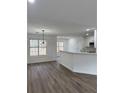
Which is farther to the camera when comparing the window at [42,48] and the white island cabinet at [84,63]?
the window at [42,48]

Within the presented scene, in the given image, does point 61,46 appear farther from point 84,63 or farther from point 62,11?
point 62,11

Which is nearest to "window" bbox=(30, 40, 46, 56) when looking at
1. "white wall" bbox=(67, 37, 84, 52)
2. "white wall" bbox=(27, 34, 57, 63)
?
"white wall" bbox=(27, 34, 57, 63)

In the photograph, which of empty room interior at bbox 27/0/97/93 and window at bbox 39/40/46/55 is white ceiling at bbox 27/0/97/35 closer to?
empty room interior at bbox 27/0/97/93

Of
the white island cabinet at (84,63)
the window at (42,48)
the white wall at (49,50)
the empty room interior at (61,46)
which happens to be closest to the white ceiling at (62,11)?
the empty room interior at (61,46)

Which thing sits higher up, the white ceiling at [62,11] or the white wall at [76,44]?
the white ceiling at [62,11]

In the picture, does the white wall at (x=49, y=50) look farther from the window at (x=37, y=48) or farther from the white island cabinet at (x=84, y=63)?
the white island cabinet at (x=84, y=63)

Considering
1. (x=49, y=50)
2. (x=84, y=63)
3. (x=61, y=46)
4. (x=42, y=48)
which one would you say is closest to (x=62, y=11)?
(x=84, y=63)

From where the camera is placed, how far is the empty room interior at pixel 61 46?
3.03 metres

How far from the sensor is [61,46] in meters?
13.3
